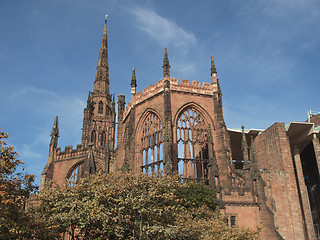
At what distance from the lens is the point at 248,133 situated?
135ft

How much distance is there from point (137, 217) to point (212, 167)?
12209 millimetres

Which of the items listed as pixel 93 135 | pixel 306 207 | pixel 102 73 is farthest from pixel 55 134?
pixel 306 207

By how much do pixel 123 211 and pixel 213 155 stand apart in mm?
13610

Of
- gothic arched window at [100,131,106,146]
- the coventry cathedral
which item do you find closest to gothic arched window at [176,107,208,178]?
the coventry cathedral

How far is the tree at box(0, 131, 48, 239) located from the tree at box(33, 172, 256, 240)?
70.2 inches

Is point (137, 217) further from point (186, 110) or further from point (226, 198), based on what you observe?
point (186, 110)

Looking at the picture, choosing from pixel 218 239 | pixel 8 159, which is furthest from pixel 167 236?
pixel 8 159

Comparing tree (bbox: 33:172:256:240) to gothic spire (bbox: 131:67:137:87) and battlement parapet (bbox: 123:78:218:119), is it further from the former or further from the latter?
gothic spire (bbox: 131:67:137:87)

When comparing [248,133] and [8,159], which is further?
Result: [248,133]

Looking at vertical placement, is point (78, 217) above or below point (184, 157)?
below

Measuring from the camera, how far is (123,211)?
1827cm

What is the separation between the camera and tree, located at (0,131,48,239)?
1418 centimetres

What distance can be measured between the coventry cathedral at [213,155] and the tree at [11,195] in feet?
36.9

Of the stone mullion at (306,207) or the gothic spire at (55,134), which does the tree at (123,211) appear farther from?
the gothic spire at (55,134)
